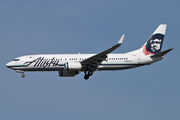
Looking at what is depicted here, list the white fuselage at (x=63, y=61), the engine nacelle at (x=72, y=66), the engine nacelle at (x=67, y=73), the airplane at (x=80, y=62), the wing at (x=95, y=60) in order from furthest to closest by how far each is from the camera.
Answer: the engine nacelle at (x=67, y=73), the white fuselage at (x=63, y=61), the airplane at (x=80, y=62), the engine nacelle at (x=72, y=66), the wing at (x=95, y=60)

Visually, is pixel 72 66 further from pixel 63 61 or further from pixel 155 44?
pixel 155 44

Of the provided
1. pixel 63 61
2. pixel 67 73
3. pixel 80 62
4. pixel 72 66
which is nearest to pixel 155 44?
pixel 80 62

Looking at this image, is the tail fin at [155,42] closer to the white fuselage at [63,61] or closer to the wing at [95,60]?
the white fuselage at [63,61]

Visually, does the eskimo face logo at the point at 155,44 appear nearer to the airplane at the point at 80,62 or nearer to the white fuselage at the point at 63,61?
the airplane at the point at 80,62

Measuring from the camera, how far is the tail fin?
178ft

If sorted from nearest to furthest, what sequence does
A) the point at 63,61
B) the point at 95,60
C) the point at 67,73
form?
the point at 95,60
the point at 63,61
the point at 67,73

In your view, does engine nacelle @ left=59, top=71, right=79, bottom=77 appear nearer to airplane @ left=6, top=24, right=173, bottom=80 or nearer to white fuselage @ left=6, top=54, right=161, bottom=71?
airplane @ left=6, top=24, right=173, bottom=80

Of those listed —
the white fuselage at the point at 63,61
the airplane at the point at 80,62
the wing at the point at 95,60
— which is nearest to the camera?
the wing at the point at 95,60

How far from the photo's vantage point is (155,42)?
55.0 metres

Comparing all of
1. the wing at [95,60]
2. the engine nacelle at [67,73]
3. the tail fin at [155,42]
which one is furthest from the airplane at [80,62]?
the engine nacelle at [67,73]

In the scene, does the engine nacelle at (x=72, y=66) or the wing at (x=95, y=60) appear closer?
the wing at (x=95, y=60)

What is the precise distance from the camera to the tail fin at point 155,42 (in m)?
54.2

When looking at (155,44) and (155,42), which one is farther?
(155,42)

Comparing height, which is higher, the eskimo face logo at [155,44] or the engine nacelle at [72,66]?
the eskimo face logo at [155,44]
